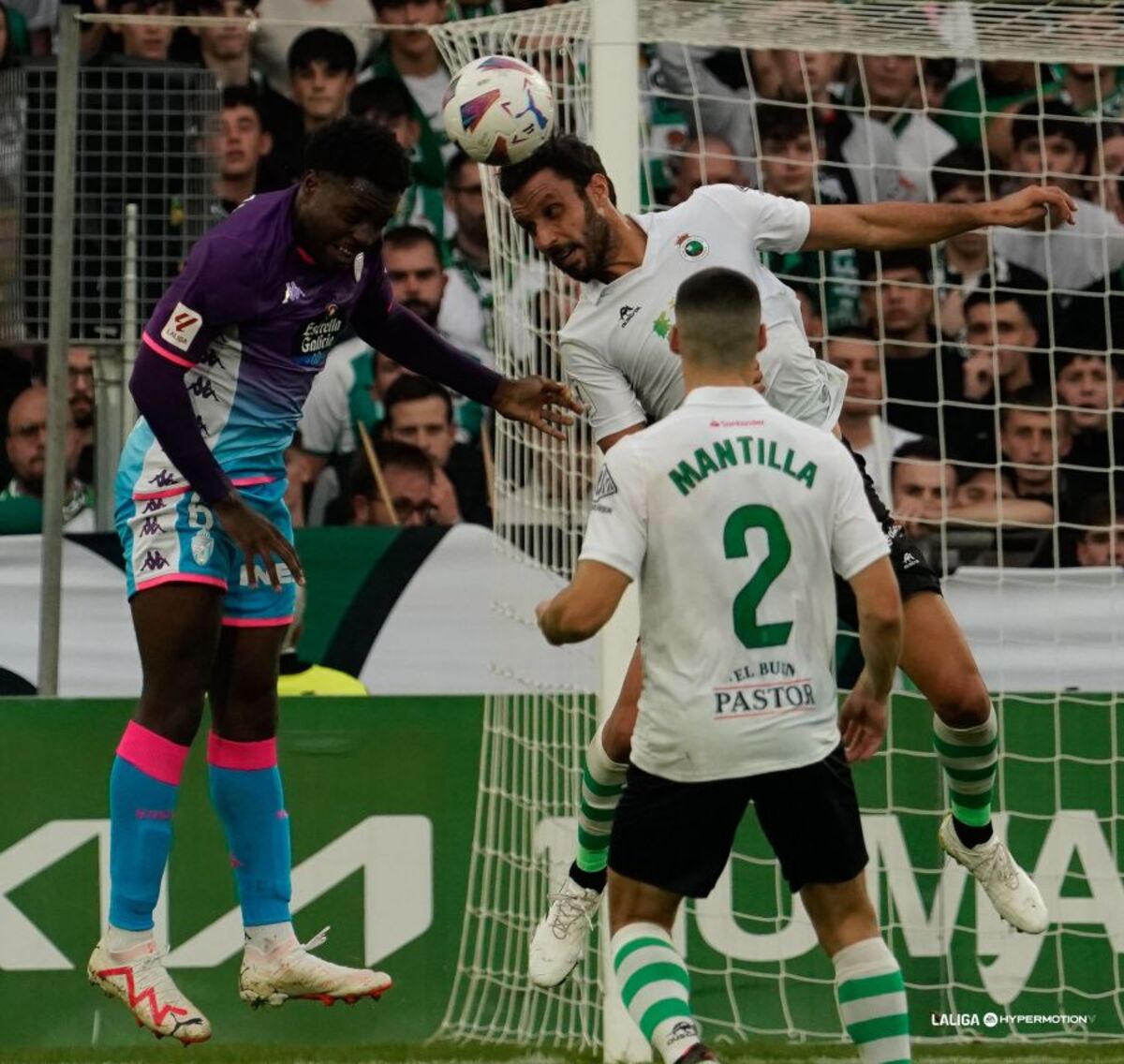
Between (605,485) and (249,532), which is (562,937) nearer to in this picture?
(249,532)

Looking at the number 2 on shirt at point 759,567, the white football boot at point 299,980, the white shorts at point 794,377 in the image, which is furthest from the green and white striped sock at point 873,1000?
the white shorts at point 794,377

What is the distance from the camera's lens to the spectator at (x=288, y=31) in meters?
11.4

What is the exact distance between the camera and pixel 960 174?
1148 cm

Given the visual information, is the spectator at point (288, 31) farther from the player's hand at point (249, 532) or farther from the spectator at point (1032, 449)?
the player's hand at point (249, 532)

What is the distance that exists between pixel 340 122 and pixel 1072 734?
13.5 feet

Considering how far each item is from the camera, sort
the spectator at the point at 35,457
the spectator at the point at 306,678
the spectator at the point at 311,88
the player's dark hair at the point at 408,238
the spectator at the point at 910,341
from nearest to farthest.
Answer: the spectator at the point at 306,678 → the spectator at the point at 35,457 → the spectator at the point at 910,341 → the player's dark hair at the point at 408,238 → the spectator at the point at 311,88

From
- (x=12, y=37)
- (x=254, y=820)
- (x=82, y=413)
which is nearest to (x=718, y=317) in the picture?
(x=254, y=820)

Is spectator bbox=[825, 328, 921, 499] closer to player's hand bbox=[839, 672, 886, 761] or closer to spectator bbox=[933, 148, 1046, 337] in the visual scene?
spectator bbox=[933, 148, 1046, 337]

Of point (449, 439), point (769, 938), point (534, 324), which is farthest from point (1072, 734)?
point (449, 439)

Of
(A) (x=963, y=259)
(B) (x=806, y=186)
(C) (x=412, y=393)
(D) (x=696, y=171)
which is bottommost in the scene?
(C) (x=412, y=393)

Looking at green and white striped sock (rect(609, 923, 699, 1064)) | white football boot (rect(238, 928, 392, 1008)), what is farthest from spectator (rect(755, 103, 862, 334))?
green and white striped sock (rect(609, 923, 699, 1064))

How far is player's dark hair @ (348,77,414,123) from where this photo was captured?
1131 centimetres

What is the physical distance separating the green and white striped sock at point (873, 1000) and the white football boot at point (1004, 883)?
150cm

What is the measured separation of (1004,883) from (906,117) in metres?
5.72
